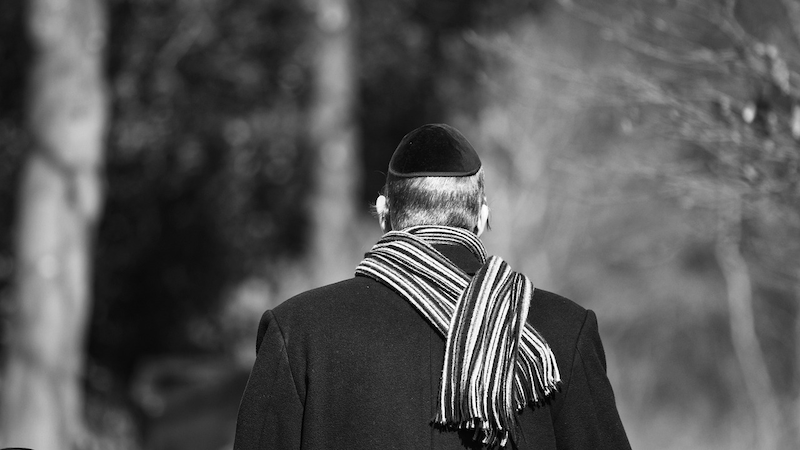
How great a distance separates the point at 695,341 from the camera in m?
18.1

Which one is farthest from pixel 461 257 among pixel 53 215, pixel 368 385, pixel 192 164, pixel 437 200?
pixel 192 164

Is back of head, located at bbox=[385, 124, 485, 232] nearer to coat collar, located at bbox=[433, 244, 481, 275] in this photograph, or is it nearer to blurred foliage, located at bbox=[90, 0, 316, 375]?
coat collar, located at bbox=[433, 244, 481, 275]

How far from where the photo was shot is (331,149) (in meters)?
10.9

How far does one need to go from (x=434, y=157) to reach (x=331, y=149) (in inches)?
340

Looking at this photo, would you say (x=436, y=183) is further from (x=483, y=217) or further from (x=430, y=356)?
(x=430, y=356)

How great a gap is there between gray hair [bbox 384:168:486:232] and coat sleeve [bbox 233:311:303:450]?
39 centimetres

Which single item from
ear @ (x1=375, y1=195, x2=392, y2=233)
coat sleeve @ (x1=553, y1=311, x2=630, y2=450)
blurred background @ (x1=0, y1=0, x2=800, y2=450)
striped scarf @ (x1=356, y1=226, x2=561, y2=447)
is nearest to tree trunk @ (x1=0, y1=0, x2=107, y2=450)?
blurred background @ (x1=0, y1=0, x2=800, y2=450)

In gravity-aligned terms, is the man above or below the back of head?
below

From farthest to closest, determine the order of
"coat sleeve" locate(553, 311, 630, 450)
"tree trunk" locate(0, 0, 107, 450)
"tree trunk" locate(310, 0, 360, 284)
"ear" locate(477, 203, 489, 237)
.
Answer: "tree trunk" locate(310, 0, 360, 284) → "tree trunk" locate(0, 0, 107, 450) → "ear" locate(477, 203, 489, 237) → "coat sleeve" locate(553, 311, 630, 450)

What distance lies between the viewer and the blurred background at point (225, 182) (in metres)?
7.92

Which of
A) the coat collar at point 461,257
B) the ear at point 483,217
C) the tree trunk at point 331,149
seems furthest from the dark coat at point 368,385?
the tree trunk at point 331,149

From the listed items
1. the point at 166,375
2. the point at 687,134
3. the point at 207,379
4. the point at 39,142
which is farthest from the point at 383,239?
the point at 166,375

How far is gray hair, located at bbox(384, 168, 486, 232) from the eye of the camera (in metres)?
2.28

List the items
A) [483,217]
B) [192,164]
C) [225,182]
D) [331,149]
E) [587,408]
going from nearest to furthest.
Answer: [587,408], [483,217], [331,149], [192,164], [225,182]
